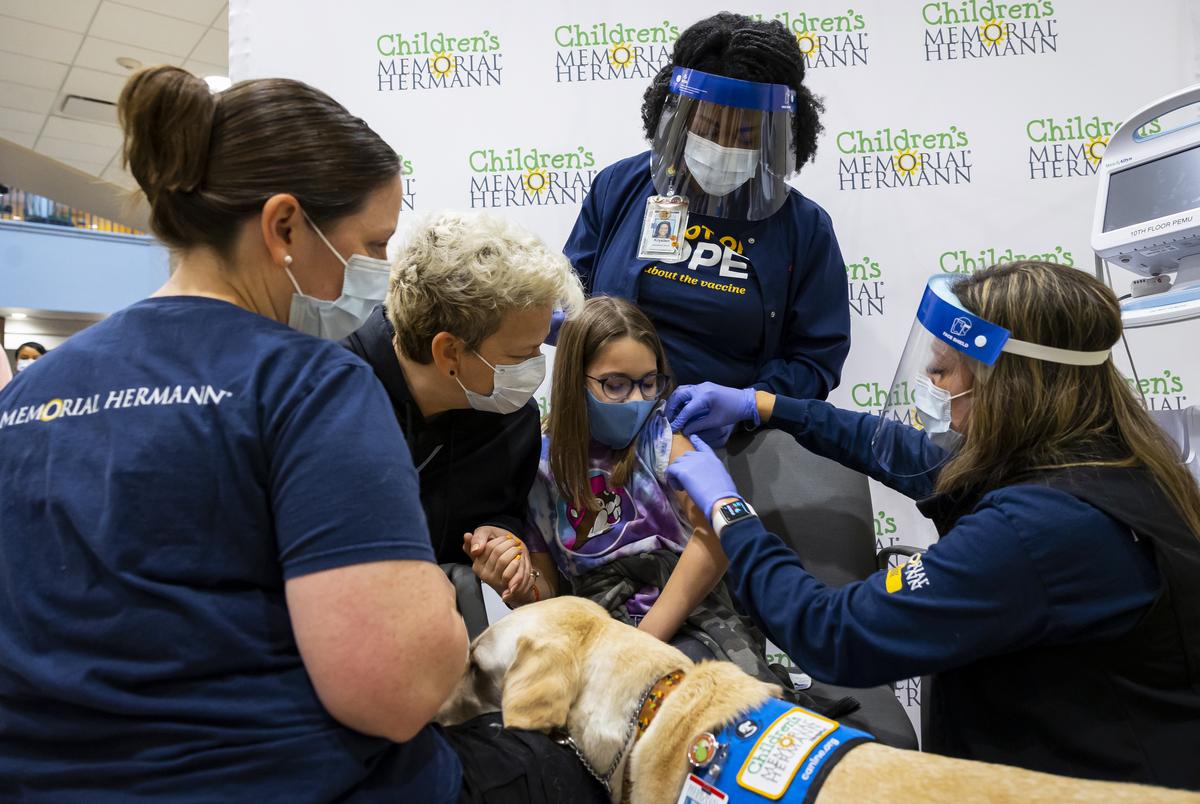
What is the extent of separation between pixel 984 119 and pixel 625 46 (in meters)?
1.38

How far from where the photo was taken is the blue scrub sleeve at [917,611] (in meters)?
1.40

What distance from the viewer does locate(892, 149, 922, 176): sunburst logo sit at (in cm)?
338

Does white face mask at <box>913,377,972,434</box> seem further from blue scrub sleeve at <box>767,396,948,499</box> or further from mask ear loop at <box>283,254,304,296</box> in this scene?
mask ear loop at <box>283,254,304,296</box>

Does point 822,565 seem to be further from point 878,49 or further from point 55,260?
point 55,260

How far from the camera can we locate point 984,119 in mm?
3375

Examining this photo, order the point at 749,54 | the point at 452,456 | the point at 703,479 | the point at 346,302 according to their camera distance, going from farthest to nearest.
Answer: the point at 749,54 → the point at 452,456 → the point at 703,479 → the point at 346,302

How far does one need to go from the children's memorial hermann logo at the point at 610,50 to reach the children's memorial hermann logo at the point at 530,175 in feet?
0.96

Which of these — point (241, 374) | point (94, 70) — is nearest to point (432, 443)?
point (241, 374)

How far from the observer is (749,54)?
98.7 inches

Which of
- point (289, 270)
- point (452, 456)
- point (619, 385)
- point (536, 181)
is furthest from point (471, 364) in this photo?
point (536, 181)

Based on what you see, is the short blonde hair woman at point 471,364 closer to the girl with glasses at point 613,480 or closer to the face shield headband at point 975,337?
the girl with glasses at point 613,480

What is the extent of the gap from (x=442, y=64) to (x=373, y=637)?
2934 mm

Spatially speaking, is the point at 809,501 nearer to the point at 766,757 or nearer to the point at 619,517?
the point at 619,517

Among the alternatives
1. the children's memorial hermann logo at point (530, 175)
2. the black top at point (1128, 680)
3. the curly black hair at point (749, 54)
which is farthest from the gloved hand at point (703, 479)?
the children's memorial hermann logo at point (530, 175)
